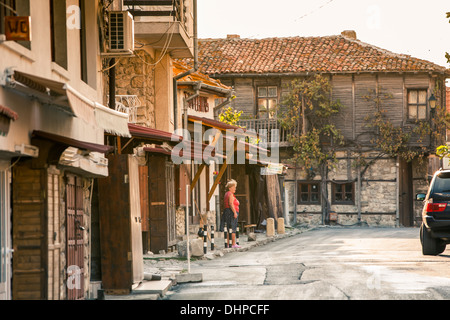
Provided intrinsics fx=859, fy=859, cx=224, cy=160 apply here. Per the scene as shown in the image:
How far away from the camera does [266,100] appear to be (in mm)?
42469

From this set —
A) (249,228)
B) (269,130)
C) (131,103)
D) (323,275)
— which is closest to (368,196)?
(269,130)

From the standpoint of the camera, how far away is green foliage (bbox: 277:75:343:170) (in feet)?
135

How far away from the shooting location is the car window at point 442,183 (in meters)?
18.3

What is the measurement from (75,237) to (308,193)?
101 feet

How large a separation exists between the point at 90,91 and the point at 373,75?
1160 inches

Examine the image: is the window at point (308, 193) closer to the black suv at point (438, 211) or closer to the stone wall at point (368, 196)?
the stone wall at point (368, 196)

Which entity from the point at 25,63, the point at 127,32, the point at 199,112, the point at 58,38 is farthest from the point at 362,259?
the point at 199,112

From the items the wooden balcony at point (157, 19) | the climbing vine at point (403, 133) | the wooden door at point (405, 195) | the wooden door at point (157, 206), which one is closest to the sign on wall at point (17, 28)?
the wooden balcony at point (157, 19)

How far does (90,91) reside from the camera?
13.6m

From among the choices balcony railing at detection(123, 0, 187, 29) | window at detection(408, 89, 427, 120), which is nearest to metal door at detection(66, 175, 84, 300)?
balcony railing at detection(123, 0, 187, 29)

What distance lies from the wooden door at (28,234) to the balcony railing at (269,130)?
31.8 m

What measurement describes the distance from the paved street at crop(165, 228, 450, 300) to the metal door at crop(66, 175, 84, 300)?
136 cm

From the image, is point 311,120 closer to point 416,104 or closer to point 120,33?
point 416,104
